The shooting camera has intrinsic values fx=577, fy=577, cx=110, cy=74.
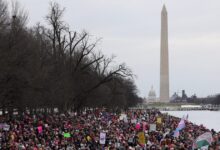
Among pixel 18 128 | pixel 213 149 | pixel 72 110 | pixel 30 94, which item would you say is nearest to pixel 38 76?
pixel 30 94

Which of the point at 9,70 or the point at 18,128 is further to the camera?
the point at 9,70

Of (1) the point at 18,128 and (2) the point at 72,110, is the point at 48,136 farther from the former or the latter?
(2) the point at 72,110

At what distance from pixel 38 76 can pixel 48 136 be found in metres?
11.0

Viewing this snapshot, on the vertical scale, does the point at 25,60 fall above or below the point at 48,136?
above

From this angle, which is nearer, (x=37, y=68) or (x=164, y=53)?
(x=37, y=68)

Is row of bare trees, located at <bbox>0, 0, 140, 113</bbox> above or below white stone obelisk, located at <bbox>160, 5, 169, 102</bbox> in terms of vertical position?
below

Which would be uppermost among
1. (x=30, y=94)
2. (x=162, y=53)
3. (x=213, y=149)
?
(x=162, y=53)

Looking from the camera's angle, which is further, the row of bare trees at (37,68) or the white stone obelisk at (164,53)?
the white stone obelisk at (164,53)

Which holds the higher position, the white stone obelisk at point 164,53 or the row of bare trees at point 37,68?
the white stone obelisk at point 164,53

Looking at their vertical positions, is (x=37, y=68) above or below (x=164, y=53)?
Answer: below

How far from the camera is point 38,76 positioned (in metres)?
37.5

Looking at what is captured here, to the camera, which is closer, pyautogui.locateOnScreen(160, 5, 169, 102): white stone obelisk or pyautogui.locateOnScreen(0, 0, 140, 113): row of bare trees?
pyautogui.locateOnScreen(0, 0, 140, 113): row of bare trees

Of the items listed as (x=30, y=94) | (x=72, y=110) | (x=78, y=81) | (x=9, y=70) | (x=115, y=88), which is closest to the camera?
(x=9, y=70)

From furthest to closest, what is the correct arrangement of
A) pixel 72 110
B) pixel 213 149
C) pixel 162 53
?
pixel 162 53 < pixel 72 110 < pixel 213 149
